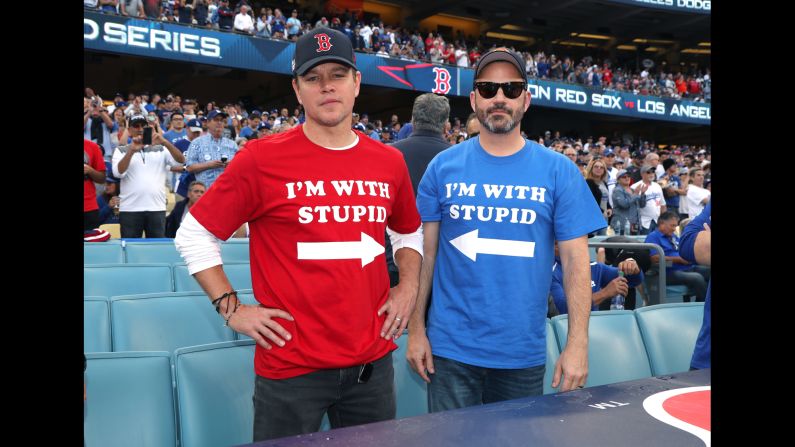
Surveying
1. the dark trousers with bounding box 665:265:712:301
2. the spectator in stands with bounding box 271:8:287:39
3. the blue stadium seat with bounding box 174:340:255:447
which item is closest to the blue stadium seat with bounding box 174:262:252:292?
the blue stadium seat with bounding box 174:340:255:447

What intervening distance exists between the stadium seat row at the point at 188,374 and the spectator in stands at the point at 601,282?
580mm

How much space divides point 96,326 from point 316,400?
1.23 m

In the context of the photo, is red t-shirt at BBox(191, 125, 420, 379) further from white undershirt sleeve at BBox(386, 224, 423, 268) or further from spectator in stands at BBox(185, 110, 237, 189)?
spectator in stands at BBox(185, 110, 237, 189)

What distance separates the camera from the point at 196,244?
1545mm

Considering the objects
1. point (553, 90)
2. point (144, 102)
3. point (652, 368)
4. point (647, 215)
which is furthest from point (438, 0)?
point (652, 368)

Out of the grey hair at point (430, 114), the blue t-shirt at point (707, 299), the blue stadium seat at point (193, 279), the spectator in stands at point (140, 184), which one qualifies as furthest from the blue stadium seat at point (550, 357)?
the spectator in stands at point (140, 184)

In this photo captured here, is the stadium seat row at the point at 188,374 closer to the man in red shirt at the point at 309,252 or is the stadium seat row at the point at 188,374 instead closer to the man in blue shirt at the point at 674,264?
the man in red shirt at the point at 309,252

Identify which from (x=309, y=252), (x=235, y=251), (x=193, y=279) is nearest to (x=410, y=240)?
(x=309, y=252)

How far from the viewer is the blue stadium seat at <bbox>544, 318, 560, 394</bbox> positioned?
7.43 feet

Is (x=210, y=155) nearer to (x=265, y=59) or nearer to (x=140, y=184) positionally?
(x=140, y=184)

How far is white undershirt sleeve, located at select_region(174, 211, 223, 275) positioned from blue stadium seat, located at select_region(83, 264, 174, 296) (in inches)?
71.4

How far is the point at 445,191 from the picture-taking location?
6.08 feet

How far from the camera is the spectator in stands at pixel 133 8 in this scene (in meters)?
13.6
